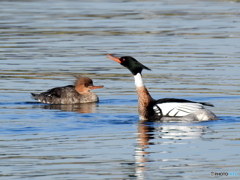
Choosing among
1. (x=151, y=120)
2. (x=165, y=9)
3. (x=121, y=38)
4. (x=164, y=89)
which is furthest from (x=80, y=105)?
(x=165, y=9)

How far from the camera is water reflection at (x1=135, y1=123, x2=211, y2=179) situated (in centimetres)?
1207

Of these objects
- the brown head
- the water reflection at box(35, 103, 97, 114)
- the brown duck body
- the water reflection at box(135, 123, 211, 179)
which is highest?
the brown head

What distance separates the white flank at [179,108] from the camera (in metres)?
15.4

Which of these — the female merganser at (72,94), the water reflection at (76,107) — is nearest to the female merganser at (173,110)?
the water reflection at (76,107)

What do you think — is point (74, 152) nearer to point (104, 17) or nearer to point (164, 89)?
point (164, 89)

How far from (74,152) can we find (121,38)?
17.7 m

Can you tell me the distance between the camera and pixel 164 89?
19656mm

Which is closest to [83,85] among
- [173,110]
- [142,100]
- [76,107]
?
[76,107]

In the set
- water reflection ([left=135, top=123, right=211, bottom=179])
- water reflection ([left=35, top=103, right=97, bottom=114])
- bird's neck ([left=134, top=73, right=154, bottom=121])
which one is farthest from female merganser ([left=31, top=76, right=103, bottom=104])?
water reflection ([left=135, top=123, right=211, bottom=179])

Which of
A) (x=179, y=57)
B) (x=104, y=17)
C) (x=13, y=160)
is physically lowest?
(x=13, y=160)

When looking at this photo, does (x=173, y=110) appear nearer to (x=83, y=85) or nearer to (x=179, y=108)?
(x=179, y=108)

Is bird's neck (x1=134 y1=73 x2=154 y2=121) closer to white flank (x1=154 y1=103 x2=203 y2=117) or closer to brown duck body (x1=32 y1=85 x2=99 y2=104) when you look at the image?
white flank (x1=154 y1=103 x2=203 y2=117)

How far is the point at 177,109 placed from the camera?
15430mm

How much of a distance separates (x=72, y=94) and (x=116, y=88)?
1238 mm
